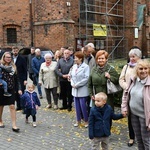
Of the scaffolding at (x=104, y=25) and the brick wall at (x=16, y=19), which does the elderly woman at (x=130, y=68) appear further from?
the brick wall at (x=16, y=19)

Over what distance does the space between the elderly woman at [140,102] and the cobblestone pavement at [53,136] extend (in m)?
1.27

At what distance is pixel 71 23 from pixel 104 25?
15.4 ft

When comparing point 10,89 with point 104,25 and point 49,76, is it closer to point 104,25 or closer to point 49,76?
point 49,76

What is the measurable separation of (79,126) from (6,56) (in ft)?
8.16

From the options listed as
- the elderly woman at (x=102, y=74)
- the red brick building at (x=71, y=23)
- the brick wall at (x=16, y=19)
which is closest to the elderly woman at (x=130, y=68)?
the elderly woman at (x=102, y=74)

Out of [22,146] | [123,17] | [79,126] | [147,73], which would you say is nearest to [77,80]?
[79,126]

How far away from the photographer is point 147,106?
456cm

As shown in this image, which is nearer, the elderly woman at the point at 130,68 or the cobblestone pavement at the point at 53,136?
the elderly woman at the point at 130,68

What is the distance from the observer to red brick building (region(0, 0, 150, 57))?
69.7ft

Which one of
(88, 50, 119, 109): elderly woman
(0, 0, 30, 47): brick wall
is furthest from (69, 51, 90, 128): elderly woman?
(0, 0, 30, 47): brick wall

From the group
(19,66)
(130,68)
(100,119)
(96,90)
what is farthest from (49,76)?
(100,119)

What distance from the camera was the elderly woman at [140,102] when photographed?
4.58 metres

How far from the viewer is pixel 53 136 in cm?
687

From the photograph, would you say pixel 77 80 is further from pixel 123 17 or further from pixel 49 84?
pixel 123 17
